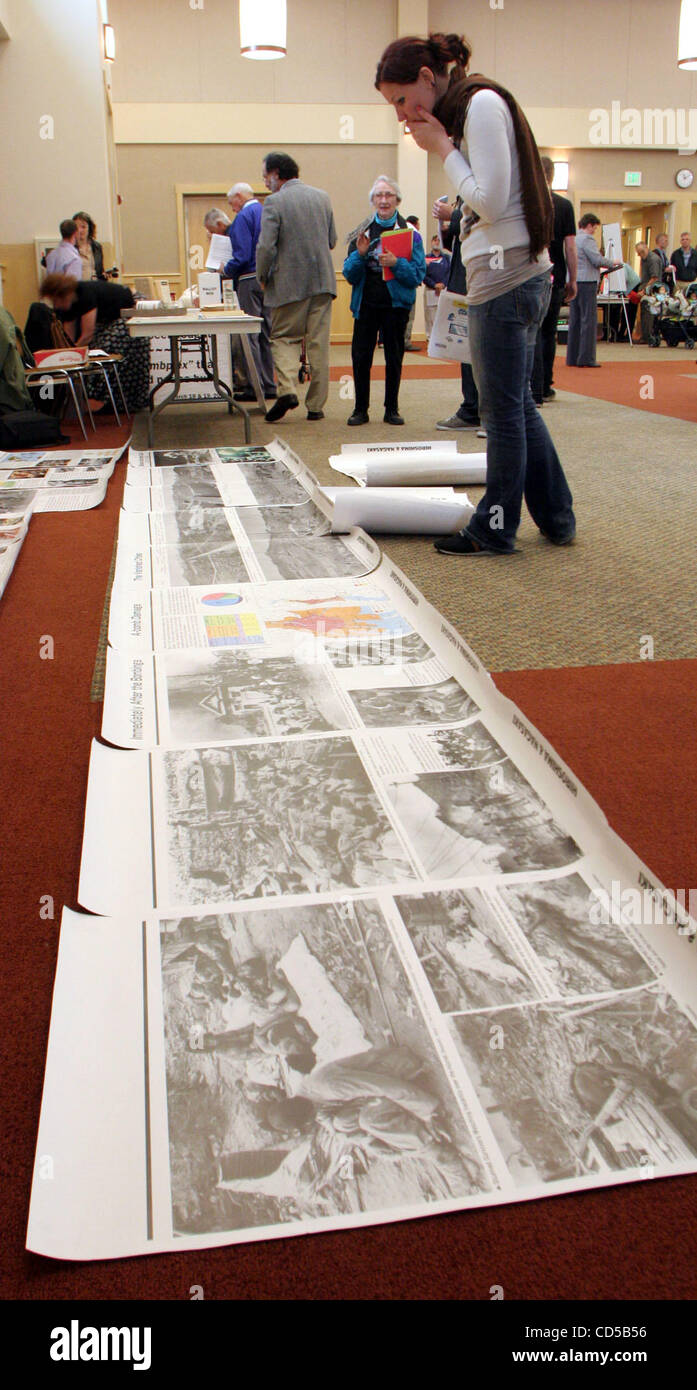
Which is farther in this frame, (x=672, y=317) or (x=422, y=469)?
(x=672, y=317)

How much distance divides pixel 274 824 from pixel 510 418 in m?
1.55

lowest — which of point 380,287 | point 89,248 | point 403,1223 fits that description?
point 403,1223

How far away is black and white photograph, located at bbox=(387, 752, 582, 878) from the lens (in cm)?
129

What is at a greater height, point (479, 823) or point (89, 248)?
point (89, 248)

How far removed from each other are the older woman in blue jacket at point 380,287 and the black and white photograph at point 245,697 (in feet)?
11.1

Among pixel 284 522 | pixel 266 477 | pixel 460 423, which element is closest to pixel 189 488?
pixel 266 477

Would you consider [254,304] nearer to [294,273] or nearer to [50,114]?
[294,273]

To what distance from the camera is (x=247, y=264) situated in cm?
636

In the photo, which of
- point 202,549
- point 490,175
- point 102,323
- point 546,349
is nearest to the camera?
point 490,175

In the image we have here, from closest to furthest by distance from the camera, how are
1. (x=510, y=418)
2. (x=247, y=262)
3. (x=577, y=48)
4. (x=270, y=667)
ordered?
(x=270, y=667)
(x=510, y=418)
(x=247, y=262)
(x=577, y=48)

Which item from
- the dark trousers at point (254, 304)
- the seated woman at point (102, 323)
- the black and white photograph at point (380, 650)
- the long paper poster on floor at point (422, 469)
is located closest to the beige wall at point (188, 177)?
the dark trousers at point (254, 304)

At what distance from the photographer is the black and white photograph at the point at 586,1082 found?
88 cm

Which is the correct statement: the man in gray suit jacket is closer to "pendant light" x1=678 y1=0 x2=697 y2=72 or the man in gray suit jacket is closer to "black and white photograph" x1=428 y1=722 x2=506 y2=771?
"black and white photograph" x1=428 y1=722 x2=506 y2=771

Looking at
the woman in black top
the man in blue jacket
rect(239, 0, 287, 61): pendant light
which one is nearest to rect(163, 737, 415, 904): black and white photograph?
the man in blue jacket
